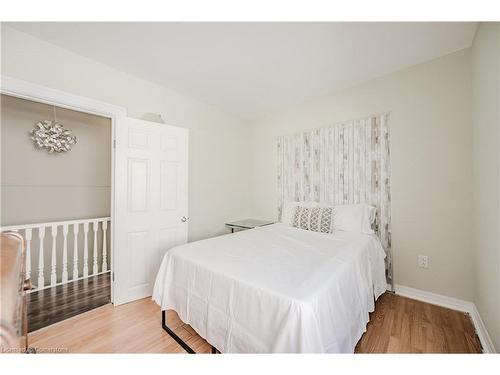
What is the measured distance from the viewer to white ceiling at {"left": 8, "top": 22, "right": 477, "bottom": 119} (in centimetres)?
172

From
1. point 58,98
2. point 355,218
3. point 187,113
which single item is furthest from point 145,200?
point 355,218

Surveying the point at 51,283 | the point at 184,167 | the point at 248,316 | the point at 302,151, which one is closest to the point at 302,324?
the point at 248,316

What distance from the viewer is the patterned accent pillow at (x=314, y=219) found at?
8.23ft

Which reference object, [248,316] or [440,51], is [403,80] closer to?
[440,51]

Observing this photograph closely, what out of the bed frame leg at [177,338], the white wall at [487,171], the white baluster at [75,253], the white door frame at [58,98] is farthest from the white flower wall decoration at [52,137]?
the white wall at [487,171]

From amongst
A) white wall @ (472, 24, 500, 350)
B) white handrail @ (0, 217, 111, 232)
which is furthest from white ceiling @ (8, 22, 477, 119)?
white handrail @ (0, 217, 111, 232)

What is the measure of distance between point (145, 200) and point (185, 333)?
Answer: 1.42m

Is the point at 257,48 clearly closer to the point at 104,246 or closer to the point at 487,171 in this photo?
the point at 487,171

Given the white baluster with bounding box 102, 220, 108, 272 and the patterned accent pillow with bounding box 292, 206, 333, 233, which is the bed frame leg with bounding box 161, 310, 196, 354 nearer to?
the patterned accent pillow with bounding box 292, 206, 333, 233

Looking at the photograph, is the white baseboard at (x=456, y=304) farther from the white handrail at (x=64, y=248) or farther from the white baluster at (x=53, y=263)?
the white baluster at (x=53, y=263)

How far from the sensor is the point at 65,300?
2.33 m

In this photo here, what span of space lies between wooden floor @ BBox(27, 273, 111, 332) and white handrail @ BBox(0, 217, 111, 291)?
6.2 inches

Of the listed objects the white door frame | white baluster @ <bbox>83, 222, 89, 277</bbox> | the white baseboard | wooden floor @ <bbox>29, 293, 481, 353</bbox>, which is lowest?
wooden floor @ <bbox>29, 293, 481, 353</bbox>
